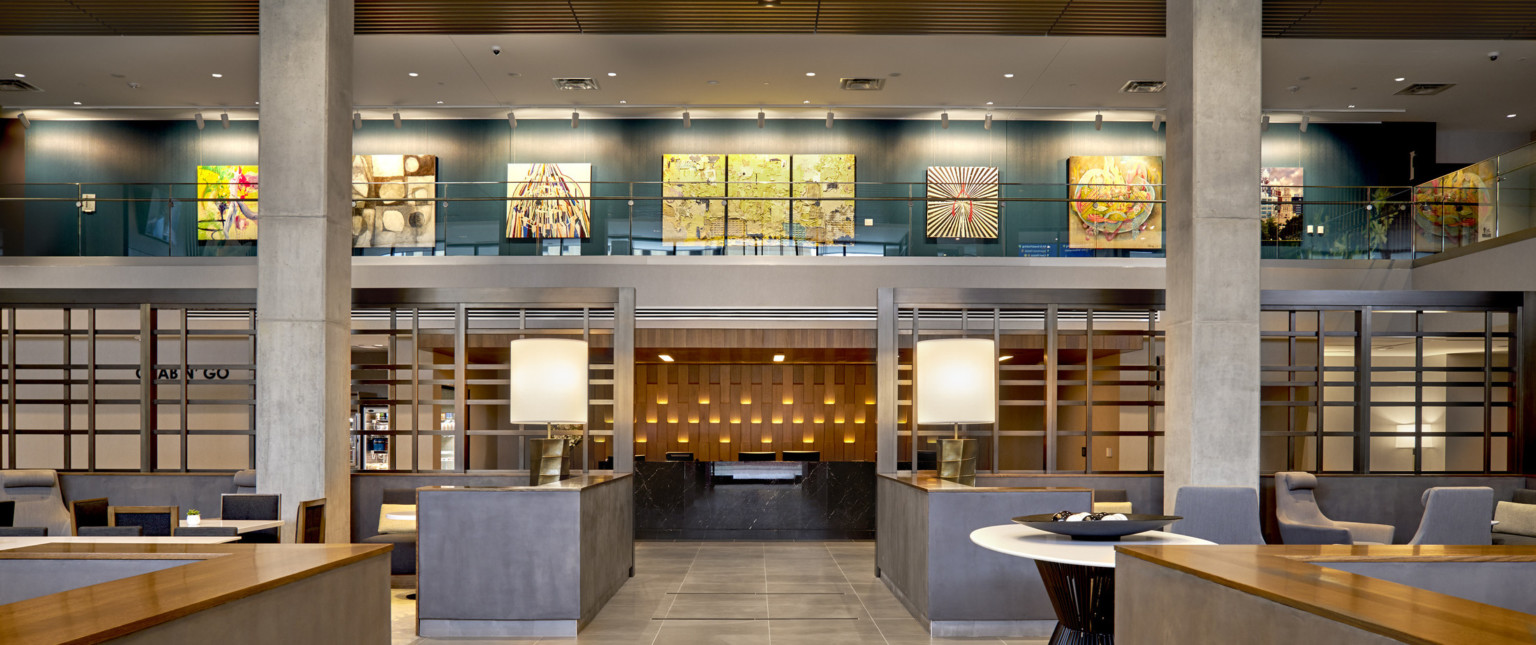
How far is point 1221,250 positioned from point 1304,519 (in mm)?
2566

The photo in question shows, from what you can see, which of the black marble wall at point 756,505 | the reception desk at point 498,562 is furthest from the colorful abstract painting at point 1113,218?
the reception desk at point 498,562

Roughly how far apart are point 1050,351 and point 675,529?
523 centimetres

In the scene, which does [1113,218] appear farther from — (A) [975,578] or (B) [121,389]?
(B) [121,389]

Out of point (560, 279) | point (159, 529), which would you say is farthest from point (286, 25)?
point (560, 279)

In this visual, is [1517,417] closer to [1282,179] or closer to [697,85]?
[1282,179]

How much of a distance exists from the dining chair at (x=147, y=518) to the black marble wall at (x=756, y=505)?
6137 mm

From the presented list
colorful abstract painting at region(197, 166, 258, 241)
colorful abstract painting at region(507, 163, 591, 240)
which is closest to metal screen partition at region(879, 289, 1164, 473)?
colorful abstract painting at region(507, 163, 591, 240)

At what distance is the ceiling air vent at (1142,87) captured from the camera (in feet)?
43.2

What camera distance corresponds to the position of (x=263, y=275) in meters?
7.39

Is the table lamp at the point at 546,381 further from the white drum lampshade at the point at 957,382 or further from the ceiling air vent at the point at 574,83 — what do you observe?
the ceiling air vent at the point at 574,83

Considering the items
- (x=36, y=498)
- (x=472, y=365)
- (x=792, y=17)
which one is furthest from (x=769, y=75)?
(x=36, y=498)

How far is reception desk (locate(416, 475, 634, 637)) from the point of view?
6.18 meters

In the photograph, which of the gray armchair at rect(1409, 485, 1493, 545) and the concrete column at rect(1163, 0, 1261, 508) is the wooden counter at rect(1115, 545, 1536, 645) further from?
the concrete column at rect(1163, 0, 1261, 508)

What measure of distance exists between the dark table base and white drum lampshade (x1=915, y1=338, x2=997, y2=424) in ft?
6.56
